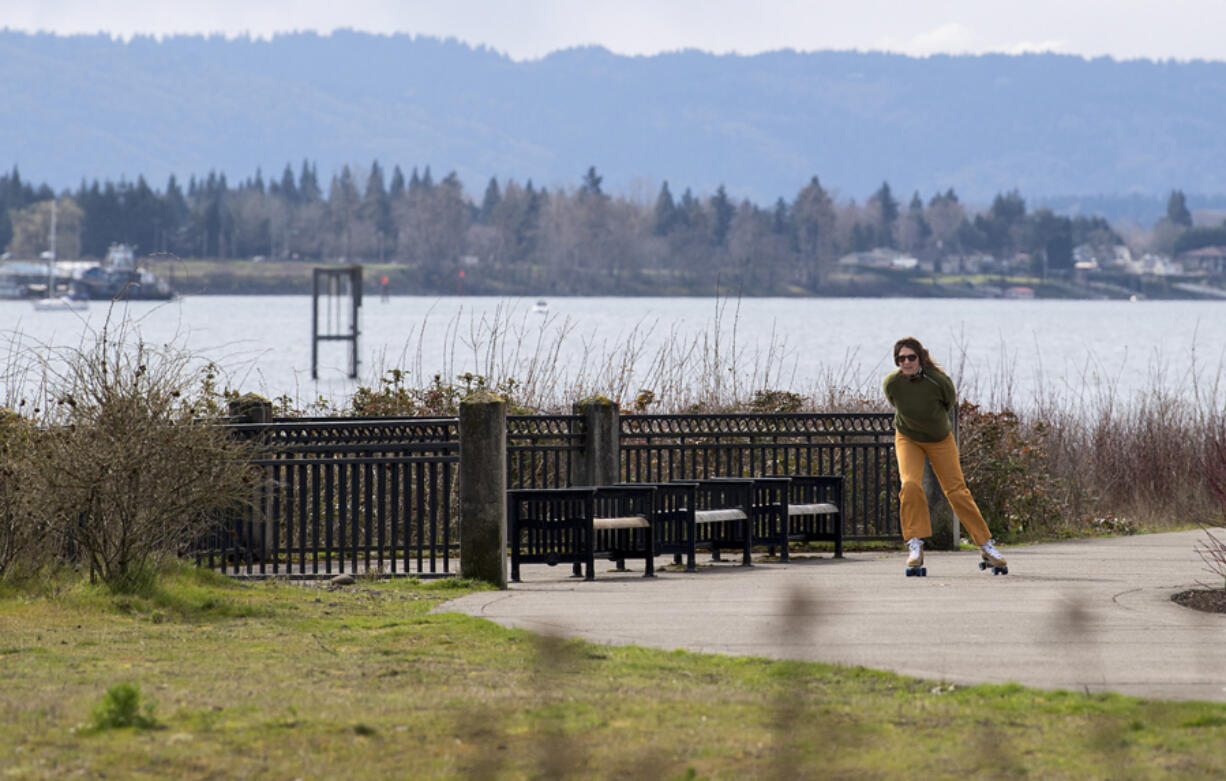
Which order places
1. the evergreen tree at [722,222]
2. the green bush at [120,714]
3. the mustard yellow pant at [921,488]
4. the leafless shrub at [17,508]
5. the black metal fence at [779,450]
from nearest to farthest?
the green bush at [120,714], the leafless shrub at [17,508], the mustard yellow pant at [921,488], the black metal fence at [779,450], the evergreen tree at [722,222]

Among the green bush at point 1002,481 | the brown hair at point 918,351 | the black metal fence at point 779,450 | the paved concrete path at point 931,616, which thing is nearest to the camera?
the paved concrete path at point 931,616

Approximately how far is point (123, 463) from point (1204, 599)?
732 centimetres

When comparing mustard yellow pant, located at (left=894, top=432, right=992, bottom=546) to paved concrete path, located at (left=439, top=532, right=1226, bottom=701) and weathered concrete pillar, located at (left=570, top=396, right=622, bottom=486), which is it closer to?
paved concrete path, located at (left=439, top=532, right=1226, bottom=701)

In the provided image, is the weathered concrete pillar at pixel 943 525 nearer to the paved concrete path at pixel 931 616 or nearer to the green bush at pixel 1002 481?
the paved concrete path at pixel 931 616

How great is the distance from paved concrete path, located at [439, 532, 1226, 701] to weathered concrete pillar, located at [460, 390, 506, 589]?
350mm

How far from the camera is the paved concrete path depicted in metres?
8.23

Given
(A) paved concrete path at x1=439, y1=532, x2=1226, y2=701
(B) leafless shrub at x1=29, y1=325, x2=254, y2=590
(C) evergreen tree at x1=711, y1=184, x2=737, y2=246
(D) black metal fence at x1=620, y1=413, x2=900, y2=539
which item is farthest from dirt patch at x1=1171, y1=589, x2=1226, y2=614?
(C) evergreen tree at x1=711, y1=184, x2=737, y2=246

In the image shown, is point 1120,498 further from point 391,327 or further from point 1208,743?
point 391,327

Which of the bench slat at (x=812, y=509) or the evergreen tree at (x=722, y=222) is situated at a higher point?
the evergreen tree at (x=722, y=222)

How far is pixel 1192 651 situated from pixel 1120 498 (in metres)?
13.5

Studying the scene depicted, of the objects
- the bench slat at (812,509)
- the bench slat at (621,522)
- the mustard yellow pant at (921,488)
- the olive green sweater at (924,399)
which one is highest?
the olive green sweater at (924,399)

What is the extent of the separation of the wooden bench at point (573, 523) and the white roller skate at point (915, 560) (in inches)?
82.6

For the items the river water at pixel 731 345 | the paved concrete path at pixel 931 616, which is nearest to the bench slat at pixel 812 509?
the paved concrete path at pixel 931 616

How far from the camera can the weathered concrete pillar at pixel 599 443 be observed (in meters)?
14.6
